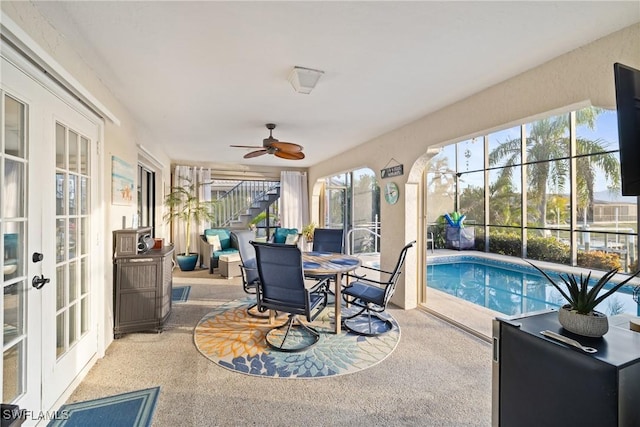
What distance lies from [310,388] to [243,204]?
20.8ft

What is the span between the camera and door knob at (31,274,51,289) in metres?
1.67

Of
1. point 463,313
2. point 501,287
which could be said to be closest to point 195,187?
point 463,313

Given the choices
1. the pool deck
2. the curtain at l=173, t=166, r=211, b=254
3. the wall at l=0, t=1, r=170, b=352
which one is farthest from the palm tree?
the curtain at l=173, t=166, r=211, b=254

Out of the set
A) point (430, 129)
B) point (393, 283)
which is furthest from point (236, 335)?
point (430, 129)

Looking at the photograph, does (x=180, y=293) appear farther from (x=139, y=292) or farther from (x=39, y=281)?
(x=39, y=281)

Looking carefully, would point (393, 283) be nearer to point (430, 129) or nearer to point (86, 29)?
point (430, 129)

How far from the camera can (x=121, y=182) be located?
9.87 ft

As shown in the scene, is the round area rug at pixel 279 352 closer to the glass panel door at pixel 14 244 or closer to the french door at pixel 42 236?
the french door at pixel 42 236

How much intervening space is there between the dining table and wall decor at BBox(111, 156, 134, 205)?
6.79ft

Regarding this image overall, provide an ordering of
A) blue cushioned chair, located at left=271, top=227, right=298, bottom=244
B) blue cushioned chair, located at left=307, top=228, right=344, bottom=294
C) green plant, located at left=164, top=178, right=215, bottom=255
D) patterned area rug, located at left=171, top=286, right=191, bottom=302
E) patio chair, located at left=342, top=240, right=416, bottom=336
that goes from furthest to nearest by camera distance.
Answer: blue cushioned chair, located at left=271, top=227, right=298, bottom=244, green plant, located at left=164, top=178, right=215, bottom=255, blue cushioned chair, located at left=307, top=228, right=344, bottom=294, patterned area rug, located at left=171, top=286, right=191, bottom=302, patio chair, located at left=342, top=240, right=416, bottom=336

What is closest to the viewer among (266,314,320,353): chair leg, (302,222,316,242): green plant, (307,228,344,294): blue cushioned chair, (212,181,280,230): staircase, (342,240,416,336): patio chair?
(266,314,320,353): chair leg

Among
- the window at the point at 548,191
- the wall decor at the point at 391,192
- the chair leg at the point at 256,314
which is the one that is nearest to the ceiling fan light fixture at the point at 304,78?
the wall decor at the point at 391,192

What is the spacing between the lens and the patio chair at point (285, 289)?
102 inches

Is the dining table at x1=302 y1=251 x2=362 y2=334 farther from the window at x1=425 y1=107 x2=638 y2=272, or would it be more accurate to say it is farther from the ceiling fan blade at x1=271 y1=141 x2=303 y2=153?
the window at x1=425 y1=107 x2=638 y2=272
